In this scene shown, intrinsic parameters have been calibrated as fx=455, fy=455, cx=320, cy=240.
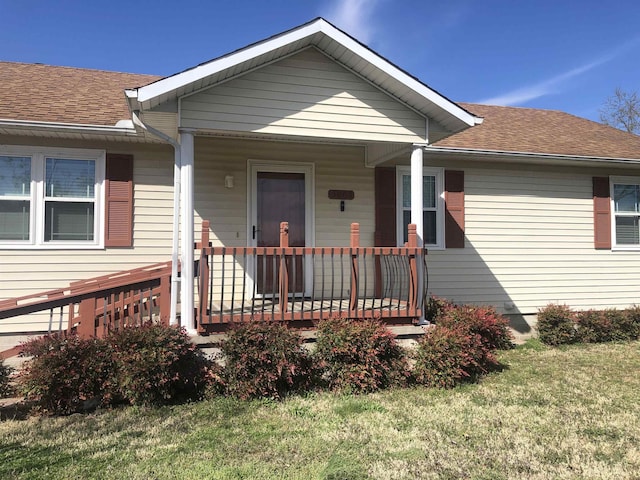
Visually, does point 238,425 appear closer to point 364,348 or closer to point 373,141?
point 364,348

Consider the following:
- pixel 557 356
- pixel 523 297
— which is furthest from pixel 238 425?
pixel 523 297

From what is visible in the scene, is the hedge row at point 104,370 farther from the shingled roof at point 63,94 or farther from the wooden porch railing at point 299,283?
the shingled roof at point 63,94

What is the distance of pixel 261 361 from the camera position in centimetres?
461

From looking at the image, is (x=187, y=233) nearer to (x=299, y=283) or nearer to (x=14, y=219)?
(x=299, y=283)

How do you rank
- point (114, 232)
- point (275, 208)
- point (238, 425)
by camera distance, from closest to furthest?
1. point (238, 425)
2. point (114, 232)
3. point (275, 208)

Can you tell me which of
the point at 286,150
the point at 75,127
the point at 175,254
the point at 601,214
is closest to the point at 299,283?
the point at 286,150

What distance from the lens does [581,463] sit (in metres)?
3.31

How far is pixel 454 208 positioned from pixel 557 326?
2534mm

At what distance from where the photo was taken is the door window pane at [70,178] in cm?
636

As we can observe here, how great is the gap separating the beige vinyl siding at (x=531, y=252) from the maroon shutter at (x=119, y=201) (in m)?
4.88

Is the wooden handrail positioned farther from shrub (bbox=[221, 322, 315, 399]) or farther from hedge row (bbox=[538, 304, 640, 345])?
hedge row (bbox=[538, 304, 640, 345])

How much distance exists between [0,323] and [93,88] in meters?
4.25

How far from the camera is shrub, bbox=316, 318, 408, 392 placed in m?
4.85

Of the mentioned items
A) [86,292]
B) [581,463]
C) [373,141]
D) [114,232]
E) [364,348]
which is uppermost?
[373,141]
